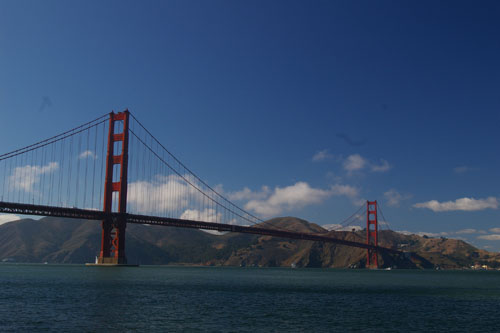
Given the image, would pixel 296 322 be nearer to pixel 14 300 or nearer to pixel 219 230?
pixel 14 300

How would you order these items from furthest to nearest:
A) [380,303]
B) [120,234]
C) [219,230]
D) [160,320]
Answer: [219,230], [120,234], [380,303], [160,320]

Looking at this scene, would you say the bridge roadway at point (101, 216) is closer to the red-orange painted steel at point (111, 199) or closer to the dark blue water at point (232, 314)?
the red-orange painted steel at point (111, 199)

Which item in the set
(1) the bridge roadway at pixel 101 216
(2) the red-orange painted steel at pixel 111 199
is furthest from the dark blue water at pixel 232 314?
(2) the red-orange painted steel at pixel 111 199

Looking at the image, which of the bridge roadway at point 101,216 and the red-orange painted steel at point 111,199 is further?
the red-orange painted steel at point 111,199

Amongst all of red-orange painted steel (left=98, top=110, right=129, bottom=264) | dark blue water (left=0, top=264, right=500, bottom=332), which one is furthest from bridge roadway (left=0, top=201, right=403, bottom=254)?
dark blue water (left=0, top=264, right=500, bottom=332)

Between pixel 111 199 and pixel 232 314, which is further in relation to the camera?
pixel 111 199

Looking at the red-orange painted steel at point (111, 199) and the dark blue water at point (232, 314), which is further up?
the red-orange painted steel at point (111, 199)

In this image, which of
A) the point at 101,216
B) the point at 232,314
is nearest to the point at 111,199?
the point at 101,216

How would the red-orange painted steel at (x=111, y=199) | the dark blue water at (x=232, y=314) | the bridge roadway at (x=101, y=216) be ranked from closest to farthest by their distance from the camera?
1. the dark blue water at (x=232, y=314)
2. the bridge roadway at (x=101, y=216)
3. the red-orange painted steel at (x=111, y=199)

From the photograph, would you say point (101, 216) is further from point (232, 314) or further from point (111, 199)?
point (232, 314)

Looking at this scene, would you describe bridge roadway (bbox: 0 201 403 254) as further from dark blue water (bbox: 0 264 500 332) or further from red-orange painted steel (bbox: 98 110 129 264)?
dark blue water (bbox: 0 264 500 332)

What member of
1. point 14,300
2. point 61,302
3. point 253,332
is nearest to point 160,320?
point 253,332
